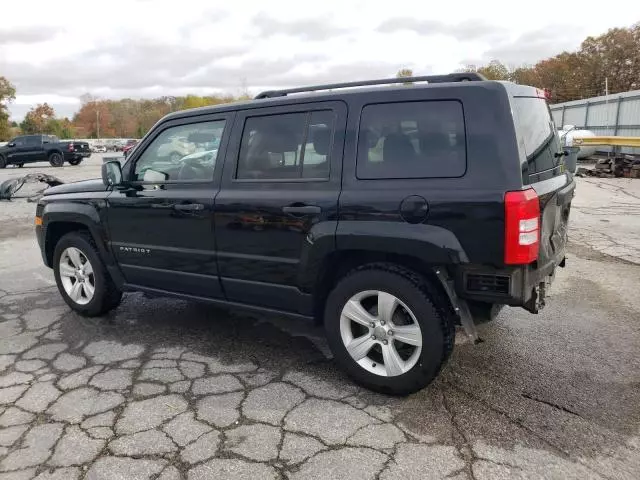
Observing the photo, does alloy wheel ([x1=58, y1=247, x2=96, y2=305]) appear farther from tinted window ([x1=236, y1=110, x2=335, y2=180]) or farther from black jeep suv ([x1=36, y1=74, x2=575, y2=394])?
tinted window ([x1=236, y1=110, x2=335, y2=180])

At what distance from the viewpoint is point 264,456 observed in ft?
8.54

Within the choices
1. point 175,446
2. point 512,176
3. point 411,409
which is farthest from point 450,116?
point 175,446

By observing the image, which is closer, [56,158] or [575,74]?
[56,158]

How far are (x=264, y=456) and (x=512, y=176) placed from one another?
1943mm

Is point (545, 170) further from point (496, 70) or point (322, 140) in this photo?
point (496, 70)

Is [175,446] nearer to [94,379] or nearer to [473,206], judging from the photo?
[94,379]

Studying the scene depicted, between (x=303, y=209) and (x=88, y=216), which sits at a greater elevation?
(x=303, y=209)

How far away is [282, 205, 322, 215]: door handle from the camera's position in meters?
3.21

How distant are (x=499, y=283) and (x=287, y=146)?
162 cm

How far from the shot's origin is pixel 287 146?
3443 millimetres

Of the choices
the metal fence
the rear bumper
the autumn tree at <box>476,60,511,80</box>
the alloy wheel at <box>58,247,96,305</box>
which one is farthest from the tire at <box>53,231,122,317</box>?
the autumn tree at <box>476,60,511,80</box>

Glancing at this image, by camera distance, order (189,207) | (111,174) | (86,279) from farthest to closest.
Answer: (86,279) < (111,174) < (189,207)

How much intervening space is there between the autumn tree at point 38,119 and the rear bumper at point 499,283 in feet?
258

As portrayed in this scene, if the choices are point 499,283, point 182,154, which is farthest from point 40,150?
Answer: point 499,283
